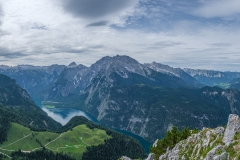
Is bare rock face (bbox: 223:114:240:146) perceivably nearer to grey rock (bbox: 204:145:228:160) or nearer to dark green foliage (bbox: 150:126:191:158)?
grey rock (bbox: 204:145:228:160)

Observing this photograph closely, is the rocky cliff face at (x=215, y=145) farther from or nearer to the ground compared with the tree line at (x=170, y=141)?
farther from the ground

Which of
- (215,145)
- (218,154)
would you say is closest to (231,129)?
(215,145)

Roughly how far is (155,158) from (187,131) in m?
15.4

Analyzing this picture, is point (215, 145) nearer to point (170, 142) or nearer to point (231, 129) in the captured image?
point (231, 129)

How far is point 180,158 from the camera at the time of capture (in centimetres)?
6506

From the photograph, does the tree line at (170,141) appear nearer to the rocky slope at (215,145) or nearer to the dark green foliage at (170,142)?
the dark green foliage at (170,142)

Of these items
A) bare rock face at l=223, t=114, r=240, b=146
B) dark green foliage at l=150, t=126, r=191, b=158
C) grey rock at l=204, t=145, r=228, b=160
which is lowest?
dark green foliage at l=150, t=126, r=191, b=158

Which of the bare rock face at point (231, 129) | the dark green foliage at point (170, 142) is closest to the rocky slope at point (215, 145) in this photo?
the bare rock face at point (231, 129)

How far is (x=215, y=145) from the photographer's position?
53.2m

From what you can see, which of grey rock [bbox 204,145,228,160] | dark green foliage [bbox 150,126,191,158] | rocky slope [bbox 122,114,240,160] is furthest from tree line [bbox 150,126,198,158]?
grey rock [bbox 204,145,228,160]

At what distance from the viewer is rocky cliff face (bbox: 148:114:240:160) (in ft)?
152

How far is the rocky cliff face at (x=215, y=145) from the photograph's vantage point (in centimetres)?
4647

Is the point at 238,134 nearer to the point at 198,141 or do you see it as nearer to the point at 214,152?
the point at 214,152

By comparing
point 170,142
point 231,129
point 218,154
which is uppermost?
point 231,129
